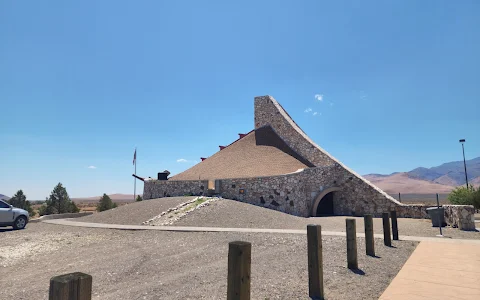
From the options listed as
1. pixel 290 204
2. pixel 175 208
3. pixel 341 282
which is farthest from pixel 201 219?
pixel 341 282

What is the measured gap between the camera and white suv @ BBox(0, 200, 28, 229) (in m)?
15.0

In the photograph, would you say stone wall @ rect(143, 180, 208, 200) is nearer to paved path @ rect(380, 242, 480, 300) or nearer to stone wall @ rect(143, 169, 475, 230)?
stone wall @ rect(143, 169, 475, 230)

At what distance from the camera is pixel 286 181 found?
19625 mm

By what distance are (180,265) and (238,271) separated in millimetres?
4677

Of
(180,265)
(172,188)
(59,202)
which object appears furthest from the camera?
(59,202)

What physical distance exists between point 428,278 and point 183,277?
4967 millimetres

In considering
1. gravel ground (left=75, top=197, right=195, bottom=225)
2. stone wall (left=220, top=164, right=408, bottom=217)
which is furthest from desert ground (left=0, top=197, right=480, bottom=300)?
stone wall (left=220, top=164, right=408, bottom=217)

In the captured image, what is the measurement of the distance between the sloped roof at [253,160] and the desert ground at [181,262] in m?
9.48

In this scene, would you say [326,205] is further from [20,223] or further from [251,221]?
[20,223]

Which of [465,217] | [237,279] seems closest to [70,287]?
[237,279]

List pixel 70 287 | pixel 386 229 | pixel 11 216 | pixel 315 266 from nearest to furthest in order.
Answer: pixel 70 287 → pixel 315 266 → pixel 386 229 → pixel 11 216

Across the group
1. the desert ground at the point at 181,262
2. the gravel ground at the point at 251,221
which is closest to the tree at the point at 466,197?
the gravel ground at the point at 251,221

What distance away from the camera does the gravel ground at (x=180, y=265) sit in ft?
17.9

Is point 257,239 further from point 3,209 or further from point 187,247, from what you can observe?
point 3,209
